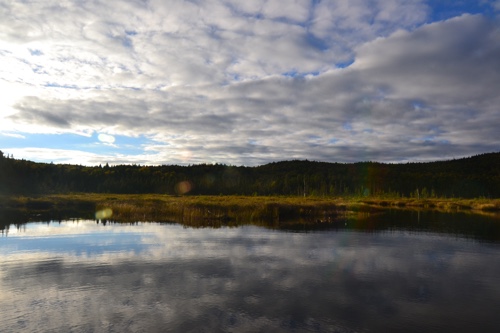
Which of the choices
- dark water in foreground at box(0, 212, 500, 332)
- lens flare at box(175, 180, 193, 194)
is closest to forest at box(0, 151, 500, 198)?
lens flare at box(175, 180, 193, 194)

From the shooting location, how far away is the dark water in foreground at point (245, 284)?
1309 cm

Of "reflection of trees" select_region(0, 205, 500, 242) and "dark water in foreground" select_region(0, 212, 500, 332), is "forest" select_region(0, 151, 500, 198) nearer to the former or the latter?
"reflection of trees" select_region(0, 205, 500, 242)

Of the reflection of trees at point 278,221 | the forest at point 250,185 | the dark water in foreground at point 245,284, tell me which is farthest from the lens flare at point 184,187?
the dark water in foreground at point 245,284

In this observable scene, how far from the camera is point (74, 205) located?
67.1 m

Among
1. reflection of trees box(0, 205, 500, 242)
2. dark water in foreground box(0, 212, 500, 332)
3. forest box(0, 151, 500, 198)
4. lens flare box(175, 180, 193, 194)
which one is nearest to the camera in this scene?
dark water in foreground box(0, 212, 500, 332)

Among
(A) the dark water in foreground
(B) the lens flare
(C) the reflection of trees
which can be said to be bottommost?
(A) the dark water in foreground

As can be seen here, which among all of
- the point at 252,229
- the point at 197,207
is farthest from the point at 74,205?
the point at 252,229

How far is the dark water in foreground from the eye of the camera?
1309cm

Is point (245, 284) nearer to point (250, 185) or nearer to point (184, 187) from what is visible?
point (184, 187)

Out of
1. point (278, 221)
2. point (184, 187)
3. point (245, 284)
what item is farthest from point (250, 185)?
point (245, 284)

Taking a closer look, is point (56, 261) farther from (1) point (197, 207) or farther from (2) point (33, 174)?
(2) point (33, 174)

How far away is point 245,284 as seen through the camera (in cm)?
1773

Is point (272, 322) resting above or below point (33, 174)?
below

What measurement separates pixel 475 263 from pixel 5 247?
30440 millimetres
